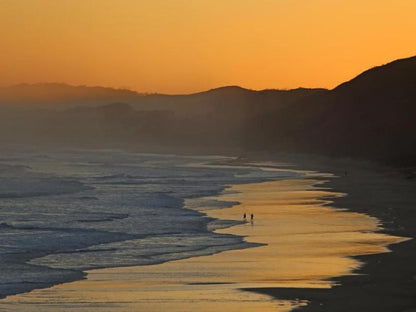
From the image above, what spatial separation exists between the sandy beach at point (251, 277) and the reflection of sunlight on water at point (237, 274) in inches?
0.9

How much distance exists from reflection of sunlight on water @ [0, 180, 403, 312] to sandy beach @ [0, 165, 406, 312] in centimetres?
2

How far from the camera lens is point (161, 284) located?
2891 centimetres

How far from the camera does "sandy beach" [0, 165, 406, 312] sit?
26031 millimetres

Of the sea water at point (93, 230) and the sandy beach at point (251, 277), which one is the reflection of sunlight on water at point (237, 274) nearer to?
the sandy beach at point (251, 277)

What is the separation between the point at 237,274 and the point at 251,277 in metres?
0.73

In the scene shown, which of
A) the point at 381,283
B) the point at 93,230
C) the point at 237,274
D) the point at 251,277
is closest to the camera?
the point at 381,283

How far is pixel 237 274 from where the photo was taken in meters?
31.0

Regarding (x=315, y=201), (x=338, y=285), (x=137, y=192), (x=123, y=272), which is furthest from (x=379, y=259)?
(x=137, y=192)

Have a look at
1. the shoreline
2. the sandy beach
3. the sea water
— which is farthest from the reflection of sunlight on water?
the sea water

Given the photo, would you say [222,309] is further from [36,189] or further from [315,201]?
[36,189]

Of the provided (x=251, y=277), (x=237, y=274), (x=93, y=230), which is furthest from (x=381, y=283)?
(x=93, y=230)

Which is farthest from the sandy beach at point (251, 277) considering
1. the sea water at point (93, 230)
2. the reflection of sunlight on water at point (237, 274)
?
the sea water at point (93, 230)

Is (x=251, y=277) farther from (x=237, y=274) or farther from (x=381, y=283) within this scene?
(x=381, y=283)

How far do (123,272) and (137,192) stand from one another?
40778 mm
